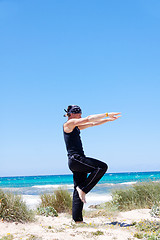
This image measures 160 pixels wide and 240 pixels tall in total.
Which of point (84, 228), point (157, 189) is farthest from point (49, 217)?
point (157, 189)

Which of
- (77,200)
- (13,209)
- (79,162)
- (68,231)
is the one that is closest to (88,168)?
(79,162)

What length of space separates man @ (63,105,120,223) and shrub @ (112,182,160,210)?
264 centimetres

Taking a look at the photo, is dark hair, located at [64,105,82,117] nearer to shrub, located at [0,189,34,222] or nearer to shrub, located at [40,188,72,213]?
shrub, located at [0,189,34,222]

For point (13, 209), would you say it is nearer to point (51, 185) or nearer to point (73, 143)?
point (73, 143)

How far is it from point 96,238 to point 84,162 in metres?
1.27

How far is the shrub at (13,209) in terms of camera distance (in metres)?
5.38

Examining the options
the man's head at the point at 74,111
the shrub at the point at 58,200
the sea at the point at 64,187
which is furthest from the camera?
the sea at the point at 64,187

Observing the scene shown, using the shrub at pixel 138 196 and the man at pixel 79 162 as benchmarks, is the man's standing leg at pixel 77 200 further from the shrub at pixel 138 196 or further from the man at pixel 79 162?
the shrub at pixel 138 196

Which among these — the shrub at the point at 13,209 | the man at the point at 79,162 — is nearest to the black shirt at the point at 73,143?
the man at the point at 79,162

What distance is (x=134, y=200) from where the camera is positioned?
7.66 metres

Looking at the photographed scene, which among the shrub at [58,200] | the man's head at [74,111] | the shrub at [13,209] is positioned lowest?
the shrub at [58,200]

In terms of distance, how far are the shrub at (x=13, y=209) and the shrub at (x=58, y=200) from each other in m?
1.71

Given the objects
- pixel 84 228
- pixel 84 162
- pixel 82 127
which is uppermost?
pixel 82 127

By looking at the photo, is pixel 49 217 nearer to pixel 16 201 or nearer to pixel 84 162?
pixel 16 201
